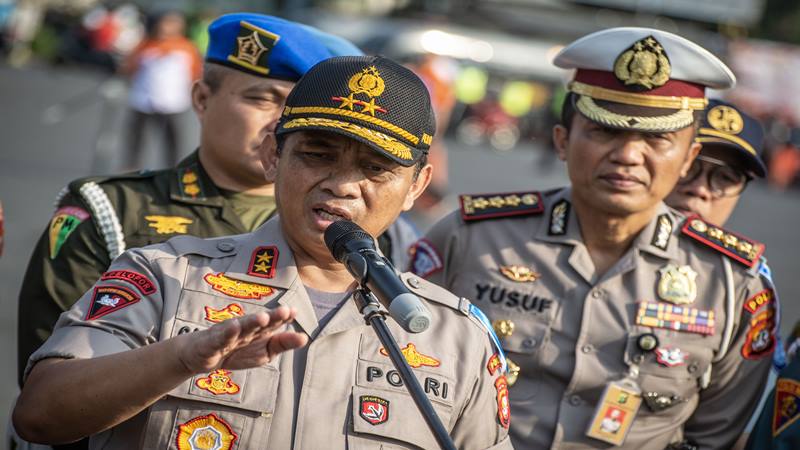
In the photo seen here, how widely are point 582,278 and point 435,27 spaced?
2217cm

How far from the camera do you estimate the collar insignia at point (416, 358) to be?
108 inches

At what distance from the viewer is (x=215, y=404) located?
2.58 metres

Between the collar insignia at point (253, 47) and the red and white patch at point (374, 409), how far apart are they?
5.18 feet

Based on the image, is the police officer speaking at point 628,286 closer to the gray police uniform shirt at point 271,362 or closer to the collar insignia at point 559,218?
the collar insignia at point 559,218

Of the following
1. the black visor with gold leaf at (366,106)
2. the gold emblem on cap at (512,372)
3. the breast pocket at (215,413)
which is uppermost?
the black visor with gold leaf at (366,106)

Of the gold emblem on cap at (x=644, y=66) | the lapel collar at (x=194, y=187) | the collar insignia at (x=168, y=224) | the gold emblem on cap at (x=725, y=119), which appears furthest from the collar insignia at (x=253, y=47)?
the gold emblem on cap at (x=725, y=119)

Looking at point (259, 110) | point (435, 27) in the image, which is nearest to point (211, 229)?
point (259, 110)

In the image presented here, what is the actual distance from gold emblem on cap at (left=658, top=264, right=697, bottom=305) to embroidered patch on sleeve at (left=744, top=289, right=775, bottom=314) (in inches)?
6.8

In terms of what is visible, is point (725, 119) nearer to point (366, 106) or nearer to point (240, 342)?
point (366, 106)

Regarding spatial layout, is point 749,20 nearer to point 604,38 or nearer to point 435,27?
point 435,27

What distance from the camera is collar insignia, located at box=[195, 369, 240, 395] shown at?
2580mm

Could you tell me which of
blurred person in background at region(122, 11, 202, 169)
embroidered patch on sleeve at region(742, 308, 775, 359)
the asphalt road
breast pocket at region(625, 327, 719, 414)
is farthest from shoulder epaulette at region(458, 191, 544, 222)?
blurred person in background at region(122, 11, 202, 169)

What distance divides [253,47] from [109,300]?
5.16 ft

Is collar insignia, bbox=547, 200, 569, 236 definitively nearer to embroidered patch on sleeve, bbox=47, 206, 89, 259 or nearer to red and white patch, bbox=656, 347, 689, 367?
red and white patch, bbox=656, 347, 689, 367
